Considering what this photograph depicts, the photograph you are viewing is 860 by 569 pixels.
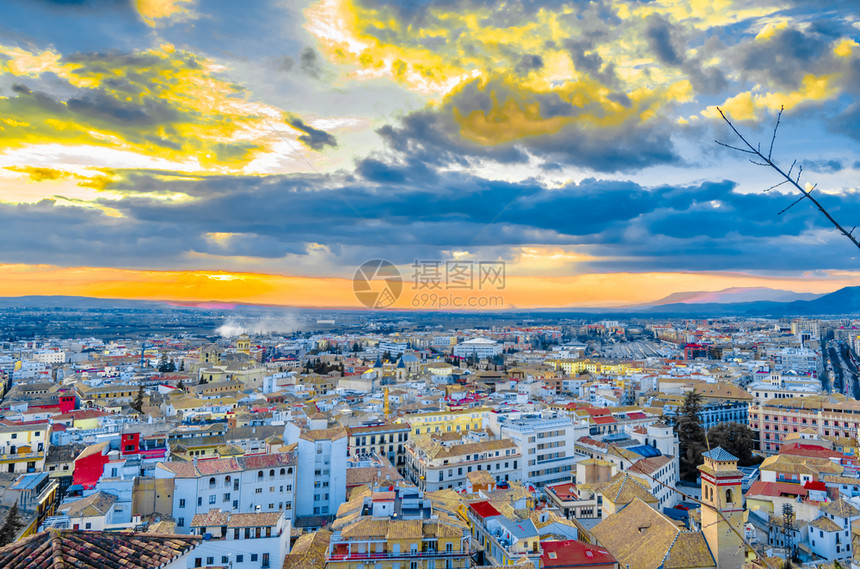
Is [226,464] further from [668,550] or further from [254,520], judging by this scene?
[668,550]

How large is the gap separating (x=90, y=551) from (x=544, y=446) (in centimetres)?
2146

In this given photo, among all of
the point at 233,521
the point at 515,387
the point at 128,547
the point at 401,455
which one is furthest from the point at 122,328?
the point at 128,547

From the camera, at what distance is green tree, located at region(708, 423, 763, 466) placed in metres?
27.1

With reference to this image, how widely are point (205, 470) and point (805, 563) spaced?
55.1 feet

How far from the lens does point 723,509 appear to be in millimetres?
13320

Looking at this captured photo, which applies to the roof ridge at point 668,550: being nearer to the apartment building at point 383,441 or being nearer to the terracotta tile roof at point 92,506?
the terracotta tile roof at point 92,506

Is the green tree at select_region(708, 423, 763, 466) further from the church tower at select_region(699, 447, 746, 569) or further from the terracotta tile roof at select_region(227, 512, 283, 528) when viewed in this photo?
the terracotta tile roof at select_region(227, 512, 283, 528)

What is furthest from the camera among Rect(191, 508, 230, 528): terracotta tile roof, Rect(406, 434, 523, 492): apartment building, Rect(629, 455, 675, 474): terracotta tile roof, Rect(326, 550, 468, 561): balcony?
Rect(406, 434, 523, 492): apartment building

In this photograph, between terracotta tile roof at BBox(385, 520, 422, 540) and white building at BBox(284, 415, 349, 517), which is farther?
white building at BBox(284, 415, 349, 517)

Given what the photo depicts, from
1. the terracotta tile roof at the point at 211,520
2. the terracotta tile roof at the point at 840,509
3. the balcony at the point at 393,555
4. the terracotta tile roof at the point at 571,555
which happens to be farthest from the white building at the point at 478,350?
the balcony at the point at 393,555

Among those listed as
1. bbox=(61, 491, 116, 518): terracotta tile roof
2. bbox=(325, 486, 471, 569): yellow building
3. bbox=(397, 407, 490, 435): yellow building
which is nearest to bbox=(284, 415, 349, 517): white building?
bbox=(325, 486, 471, 569): yellow building

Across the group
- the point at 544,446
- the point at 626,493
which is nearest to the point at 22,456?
the point at 544,446

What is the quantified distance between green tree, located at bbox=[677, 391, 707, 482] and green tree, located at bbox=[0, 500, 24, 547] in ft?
81.0

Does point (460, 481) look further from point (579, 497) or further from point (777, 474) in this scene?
point (777, 474)
